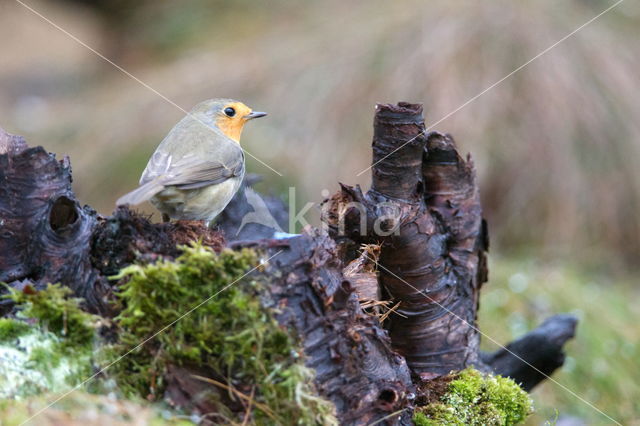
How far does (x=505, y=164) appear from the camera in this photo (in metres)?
8.44

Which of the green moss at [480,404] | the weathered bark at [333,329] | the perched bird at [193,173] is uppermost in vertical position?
the perched bird at [193,173]

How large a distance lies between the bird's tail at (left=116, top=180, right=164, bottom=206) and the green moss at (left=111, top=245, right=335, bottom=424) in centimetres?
56

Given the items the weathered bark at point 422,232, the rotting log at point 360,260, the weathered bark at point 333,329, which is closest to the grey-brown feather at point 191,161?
the rotting log at point 360,260

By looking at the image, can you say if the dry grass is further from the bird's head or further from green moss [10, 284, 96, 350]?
green moss [10, 284, 96, 350]

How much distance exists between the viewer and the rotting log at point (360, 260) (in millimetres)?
2623

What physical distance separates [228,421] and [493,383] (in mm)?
1437

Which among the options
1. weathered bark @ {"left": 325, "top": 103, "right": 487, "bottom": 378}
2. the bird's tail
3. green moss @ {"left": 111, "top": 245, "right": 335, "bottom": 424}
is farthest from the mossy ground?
weathered bark @ {"left": 325, "top": 103, "right": 487, "bottom": 378}

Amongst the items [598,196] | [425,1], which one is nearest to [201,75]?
[425,1]

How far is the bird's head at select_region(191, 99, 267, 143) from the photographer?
468 centimetres

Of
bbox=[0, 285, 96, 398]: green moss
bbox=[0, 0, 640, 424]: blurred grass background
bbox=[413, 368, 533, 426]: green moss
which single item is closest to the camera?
bbox=[0, 285, 96, 398]: green moss

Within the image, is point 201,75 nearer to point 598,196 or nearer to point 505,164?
point 505,164

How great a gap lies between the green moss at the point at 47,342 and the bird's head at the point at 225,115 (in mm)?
2308

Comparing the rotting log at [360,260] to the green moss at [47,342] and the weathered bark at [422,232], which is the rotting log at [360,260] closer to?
the weathered bark at [422,232]

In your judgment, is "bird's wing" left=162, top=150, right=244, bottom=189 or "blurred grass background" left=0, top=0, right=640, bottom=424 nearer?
"bird's wing" left=162, top=150, right=244, bottom=189
